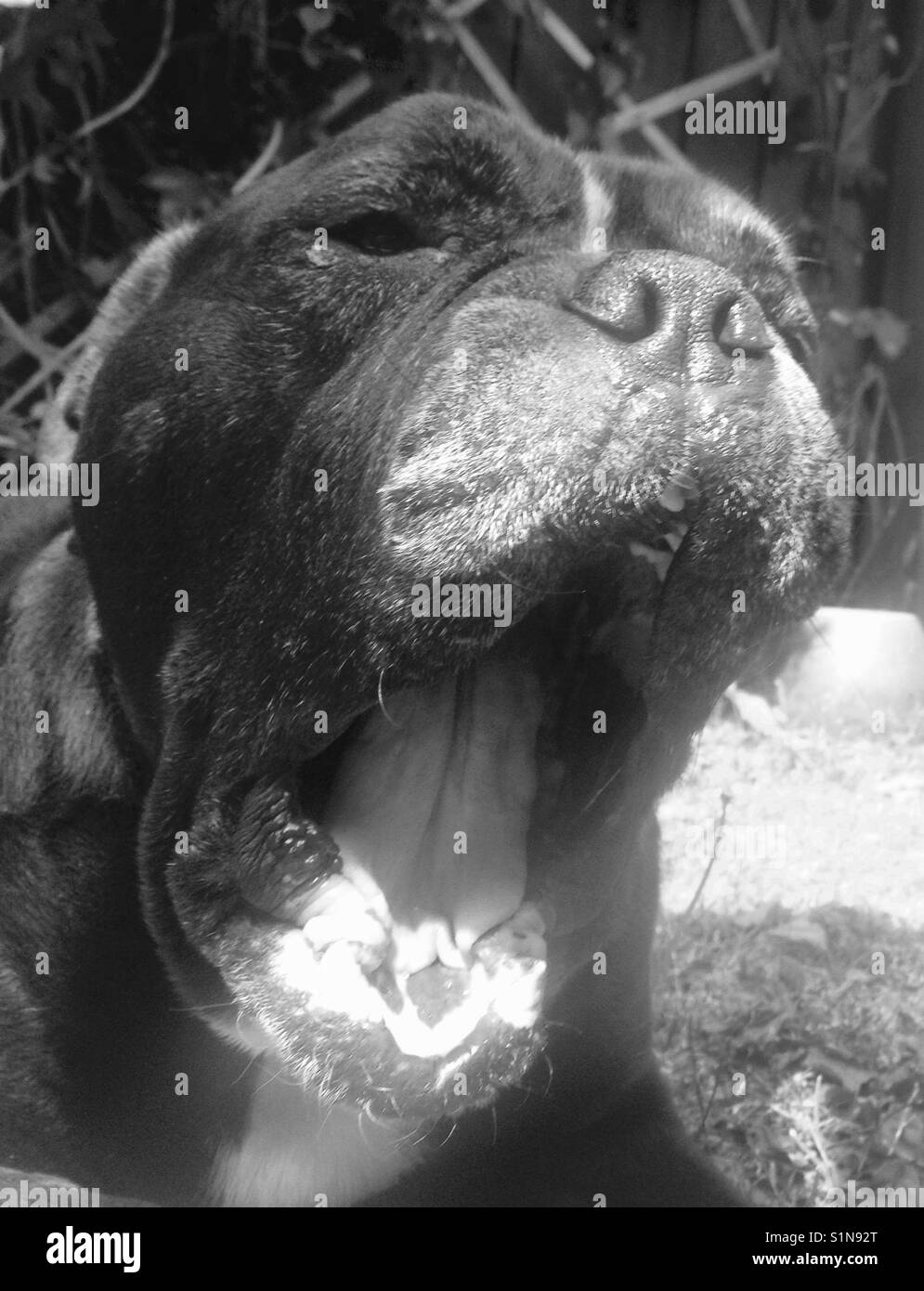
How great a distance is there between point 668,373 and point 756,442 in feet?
0.49

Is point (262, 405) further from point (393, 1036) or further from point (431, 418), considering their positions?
point (393, 1036)

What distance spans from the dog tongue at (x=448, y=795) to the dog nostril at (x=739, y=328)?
0.59 m

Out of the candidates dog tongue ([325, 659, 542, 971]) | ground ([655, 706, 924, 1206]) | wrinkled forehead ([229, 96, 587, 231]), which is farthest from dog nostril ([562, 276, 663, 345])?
ground ([655, 706, 924, 1206])

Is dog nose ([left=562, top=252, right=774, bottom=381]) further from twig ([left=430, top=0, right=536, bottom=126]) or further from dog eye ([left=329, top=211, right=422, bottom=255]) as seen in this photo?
twig ([left=430, top=0, right=536, bottom=126])

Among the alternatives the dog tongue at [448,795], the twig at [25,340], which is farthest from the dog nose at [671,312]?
the twig at [25,340]

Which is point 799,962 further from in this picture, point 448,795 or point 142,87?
point 142,87

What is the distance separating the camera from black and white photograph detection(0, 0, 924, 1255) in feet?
5.44

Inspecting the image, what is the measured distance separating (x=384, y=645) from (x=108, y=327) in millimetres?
920

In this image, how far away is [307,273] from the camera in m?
1.85

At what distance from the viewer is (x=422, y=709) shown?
204 centimetres

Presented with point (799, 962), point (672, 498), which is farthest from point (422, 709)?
point (799, 962)

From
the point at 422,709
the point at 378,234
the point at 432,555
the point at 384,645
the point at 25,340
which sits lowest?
the point at 422,709

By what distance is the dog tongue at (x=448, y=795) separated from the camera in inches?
75.5
